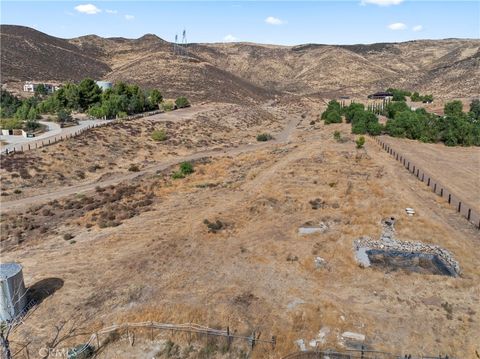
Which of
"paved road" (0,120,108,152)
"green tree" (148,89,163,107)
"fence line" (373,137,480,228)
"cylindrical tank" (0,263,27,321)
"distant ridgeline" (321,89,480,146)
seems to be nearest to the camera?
"cylindrical tank" (0,263,27,321)

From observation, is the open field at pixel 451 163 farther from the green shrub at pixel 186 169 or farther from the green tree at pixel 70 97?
the green tree at pixel 70 97

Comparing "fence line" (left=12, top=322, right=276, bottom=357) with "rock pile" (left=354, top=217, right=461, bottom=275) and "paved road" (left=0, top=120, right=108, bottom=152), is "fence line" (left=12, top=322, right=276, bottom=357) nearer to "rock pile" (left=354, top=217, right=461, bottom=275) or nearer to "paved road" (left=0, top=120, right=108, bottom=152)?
"rock pile" (left=354, top=217, right=461, bottom=275)

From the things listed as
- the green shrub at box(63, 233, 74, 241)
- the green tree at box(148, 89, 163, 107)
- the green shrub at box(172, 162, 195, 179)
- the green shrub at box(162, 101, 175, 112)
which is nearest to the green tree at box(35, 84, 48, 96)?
the green tree at box(148, 89, 163, 107)

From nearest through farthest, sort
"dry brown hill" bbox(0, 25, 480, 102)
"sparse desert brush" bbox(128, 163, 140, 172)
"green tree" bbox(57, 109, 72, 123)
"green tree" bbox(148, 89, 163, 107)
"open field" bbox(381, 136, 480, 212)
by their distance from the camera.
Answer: "open field" bbox(381, 136, 480, 212), "sparse desert brush" bbox(128, 163, 140, 172), "green tree" bbox(57, 109, 72, 123), "green tree" bbox(148, 89, 163, 107), "dry brown hill" bbox(0, 25, 480, 102)

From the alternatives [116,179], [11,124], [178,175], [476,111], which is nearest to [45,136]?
[11,124]

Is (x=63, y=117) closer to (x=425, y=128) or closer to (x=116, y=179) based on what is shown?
(x=116, y=179)

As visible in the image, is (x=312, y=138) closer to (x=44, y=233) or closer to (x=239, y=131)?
(x=239, y=131)
